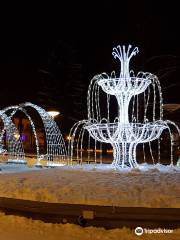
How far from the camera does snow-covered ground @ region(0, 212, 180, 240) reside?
8477mm

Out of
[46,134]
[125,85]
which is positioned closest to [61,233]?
[125,85]

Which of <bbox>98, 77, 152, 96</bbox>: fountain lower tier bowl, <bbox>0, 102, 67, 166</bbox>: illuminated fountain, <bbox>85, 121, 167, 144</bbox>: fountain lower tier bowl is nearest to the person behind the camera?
<bbox>85, 121, 167, 144</bbox>: fountain lower tier bowl

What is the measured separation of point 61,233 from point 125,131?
26.5ft

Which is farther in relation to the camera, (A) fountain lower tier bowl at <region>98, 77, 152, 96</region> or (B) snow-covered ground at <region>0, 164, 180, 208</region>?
(A) fountain lower tier bowl at <region>98, 77, 152, 96</region>

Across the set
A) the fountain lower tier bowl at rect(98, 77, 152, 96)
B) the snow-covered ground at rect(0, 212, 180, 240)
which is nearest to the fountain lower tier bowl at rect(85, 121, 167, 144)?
the fountain lower tier bowl at rect(98, 77, 152, 96)

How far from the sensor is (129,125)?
16672 mm

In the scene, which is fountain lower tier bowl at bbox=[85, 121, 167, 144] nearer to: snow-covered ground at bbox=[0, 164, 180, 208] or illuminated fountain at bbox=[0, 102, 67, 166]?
snow-covered ground at bbox=[0, 164, 180, 208]

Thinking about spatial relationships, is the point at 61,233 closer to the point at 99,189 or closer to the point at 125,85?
the point at 99,189

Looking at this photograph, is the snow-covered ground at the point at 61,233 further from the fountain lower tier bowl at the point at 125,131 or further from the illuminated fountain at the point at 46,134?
the illuminated fountain at the point at 46,134

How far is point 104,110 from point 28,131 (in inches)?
935

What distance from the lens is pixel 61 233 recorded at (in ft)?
29.1

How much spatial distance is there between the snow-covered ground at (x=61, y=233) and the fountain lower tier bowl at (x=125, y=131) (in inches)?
290

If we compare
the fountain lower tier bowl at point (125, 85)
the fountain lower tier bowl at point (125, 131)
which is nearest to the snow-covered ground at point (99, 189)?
the fountain lower tier bowl at point (125, 131)

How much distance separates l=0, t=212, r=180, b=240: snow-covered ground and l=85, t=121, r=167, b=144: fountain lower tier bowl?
24.1 ft
